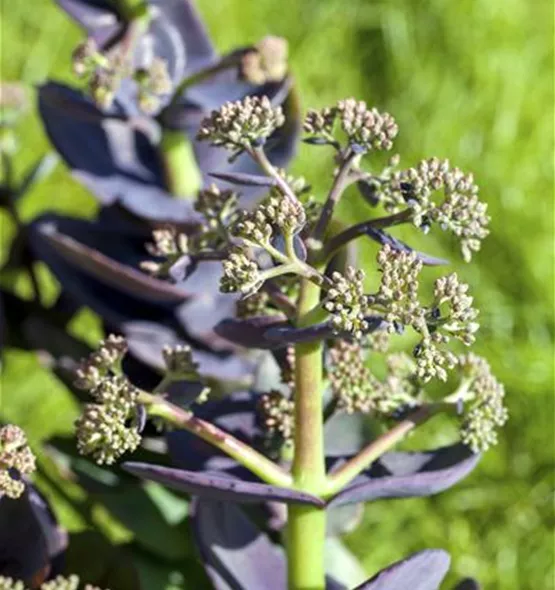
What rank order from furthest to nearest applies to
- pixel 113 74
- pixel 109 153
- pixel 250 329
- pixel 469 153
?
pixel 469 153 < pixel 109 153 < pixel 113 74 < pixel 250 329

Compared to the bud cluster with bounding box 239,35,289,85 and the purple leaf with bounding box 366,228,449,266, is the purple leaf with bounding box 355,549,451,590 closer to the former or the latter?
the purple leaf with bounding box 366,228,449,266

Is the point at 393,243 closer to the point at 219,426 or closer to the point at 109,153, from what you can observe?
the point at 219,426

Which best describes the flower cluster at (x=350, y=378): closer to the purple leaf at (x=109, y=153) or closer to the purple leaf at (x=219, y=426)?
the purple leaf at (x=219, y=426)

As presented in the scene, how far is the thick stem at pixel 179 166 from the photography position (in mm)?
704

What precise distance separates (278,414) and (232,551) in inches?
3.1

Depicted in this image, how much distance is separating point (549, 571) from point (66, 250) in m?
0.48

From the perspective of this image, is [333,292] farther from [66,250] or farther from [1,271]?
[1,271]

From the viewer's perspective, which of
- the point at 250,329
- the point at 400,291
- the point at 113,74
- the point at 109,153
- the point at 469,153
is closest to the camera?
the point at 400,291

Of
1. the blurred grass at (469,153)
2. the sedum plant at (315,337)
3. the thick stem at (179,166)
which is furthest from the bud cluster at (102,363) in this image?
the blurred grass at (469,153)

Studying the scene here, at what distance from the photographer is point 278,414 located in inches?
21.4

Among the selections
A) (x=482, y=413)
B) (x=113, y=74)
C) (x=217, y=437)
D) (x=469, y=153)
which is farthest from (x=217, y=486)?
(x=469, y=153)

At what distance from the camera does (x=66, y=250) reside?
69 centimetres

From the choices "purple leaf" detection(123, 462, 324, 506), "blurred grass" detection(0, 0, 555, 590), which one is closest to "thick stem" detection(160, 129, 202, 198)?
"purple leaf" detection(123, 462, 324, 506)

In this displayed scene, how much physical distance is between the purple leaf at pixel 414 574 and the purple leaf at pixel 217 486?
38 millimetres
